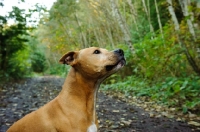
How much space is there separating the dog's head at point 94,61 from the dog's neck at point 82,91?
0.32 feet

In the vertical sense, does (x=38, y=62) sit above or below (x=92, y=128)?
above

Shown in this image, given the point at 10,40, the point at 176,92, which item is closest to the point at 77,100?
the point at 176,92

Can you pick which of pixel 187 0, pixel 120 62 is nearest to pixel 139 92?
pixel 187 0

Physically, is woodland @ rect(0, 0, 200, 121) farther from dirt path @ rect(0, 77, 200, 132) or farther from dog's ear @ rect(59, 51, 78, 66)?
dog's ear @ rect(59, 51, 78, 66)

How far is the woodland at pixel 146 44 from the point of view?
7281mm

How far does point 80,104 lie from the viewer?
356cm

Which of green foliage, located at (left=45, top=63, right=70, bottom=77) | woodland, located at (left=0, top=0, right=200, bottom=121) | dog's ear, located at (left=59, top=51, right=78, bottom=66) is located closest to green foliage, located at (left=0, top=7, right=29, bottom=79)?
woodland, located at (left=0, top=0, right=200, bottom=121)

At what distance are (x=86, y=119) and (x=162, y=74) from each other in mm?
6541

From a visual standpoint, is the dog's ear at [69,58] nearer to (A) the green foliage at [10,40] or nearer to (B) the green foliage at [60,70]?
(A) the green foliage at [10,40]

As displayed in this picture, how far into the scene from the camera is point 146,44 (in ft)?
36.4

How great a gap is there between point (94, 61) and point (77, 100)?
660 millimetres

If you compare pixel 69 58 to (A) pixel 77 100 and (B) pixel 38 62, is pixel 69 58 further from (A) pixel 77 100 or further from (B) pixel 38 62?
(B) pixel 38 62

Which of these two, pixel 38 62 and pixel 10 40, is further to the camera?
pixel 38 62

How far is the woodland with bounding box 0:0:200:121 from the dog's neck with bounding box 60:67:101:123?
9.15ft
